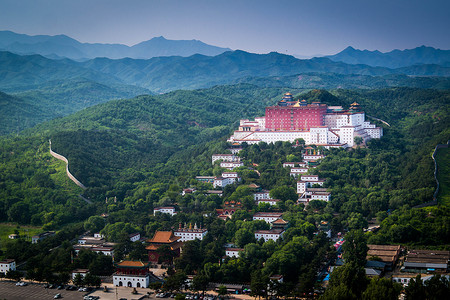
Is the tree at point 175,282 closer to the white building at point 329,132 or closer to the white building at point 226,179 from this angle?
the white building at point 226,179

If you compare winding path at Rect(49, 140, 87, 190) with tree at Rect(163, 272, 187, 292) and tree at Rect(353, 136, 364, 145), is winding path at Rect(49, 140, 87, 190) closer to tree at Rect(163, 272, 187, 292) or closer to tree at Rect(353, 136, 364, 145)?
tree at Rect(163, 272, 187, 292)

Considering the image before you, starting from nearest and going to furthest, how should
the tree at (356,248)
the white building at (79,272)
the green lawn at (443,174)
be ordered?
1. the tree at (356,248)
2. the white building at (79,272)
3. the green lawn at (443,174)

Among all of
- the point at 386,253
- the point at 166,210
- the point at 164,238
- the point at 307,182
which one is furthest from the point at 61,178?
the point at 386,253

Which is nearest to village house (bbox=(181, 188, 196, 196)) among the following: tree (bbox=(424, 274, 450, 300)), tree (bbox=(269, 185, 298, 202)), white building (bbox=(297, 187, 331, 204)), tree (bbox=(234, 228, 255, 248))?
tree (bbox=(269, 185, 298, 202))

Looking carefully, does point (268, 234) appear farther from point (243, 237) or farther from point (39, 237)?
point (39, 237)

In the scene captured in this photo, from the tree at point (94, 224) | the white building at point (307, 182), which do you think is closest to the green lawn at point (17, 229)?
the tree at point (94, 224)

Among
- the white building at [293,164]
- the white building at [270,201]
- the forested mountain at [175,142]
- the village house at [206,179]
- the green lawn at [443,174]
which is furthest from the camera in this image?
the white building at [293,164]

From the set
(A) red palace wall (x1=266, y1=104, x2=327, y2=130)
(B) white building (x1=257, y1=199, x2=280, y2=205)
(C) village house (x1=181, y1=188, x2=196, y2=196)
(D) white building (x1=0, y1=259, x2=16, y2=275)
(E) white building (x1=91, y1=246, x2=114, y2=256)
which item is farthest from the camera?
(A) red palace wall (x1=266, y1=104, x2=327, y2=130)
